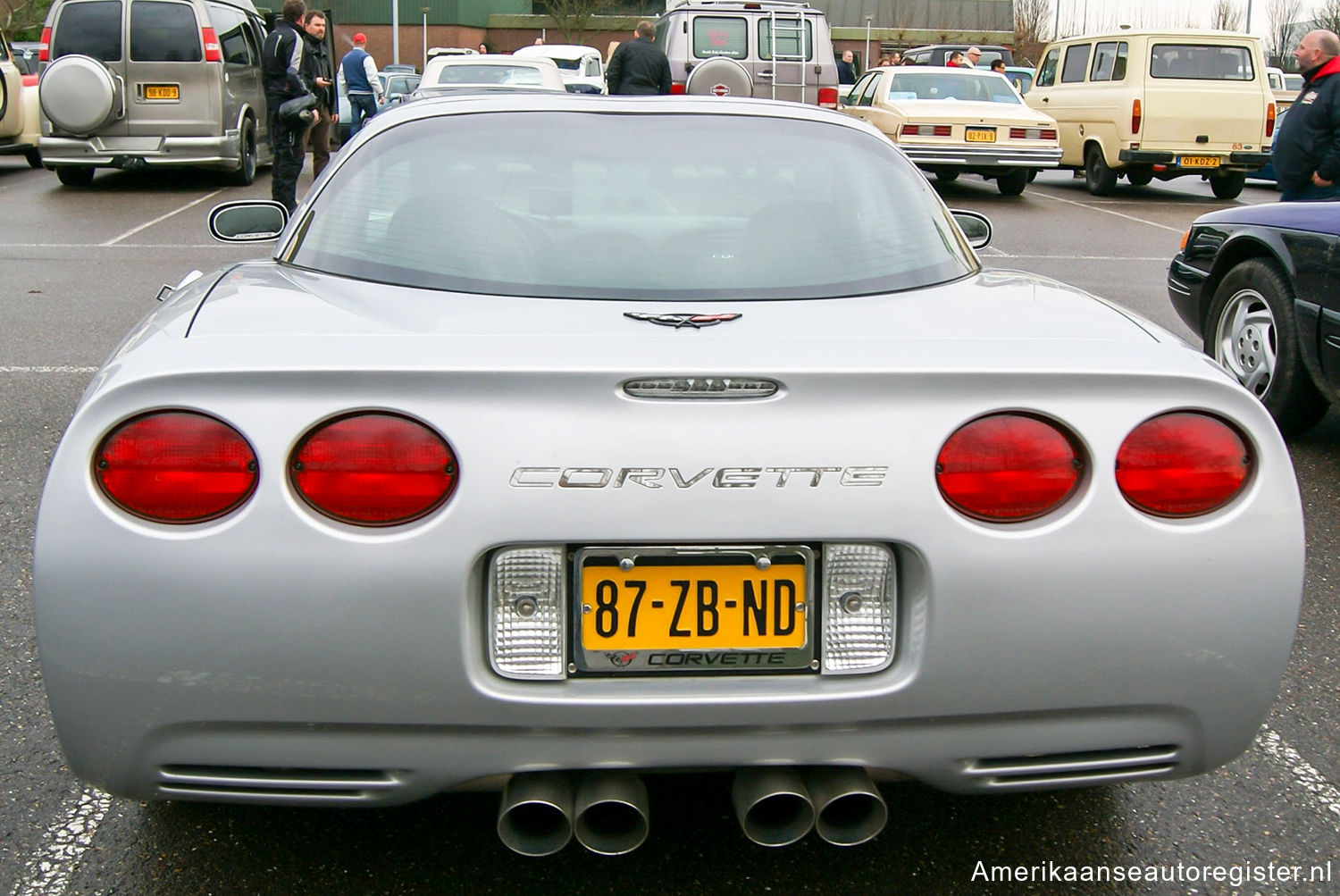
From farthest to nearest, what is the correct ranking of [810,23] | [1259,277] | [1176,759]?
1. [810,23]
2. [1259,277]
3. [1176,759]

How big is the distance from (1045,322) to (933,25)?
57.4 metres

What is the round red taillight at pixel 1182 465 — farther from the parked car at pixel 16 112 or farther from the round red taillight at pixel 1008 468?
the parked car at pixel 16 112

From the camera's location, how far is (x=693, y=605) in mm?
1992

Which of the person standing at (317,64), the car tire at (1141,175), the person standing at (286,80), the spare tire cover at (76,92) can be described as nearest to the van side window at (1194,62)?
the car tire at (1141,175)

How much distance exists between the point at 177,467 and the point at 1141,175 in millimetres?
17749

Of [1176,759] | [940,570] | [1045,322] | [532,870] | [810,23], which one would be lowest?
[532,870]

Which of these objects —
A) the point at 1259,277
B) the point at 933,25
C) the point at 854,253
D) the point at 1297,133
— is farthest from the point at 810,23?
the point at 933,25

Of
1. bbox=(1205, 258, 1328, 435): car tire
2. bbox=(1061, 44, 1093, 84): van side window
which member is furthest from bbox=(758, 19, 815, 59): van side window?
bbox=(1205, 258, 1328, 435): car tire

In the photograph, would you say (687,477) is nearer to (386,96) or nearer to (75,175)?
(75,175)

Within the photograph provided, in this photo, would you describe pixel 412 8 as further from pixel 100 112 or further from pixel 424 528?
pixel 424 528

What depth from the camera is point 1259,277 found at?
532 centimetres

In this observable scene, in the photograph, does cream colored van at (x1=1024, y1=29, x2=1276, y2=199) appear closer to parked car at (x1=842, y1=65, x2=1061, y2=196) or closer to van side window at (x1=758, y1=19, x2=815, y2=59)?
parked car at (x1=842, y1=65, x2=1061, y2=196)

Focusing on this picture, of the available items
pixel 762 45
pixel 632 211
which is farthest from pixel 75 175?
pixel 632 211

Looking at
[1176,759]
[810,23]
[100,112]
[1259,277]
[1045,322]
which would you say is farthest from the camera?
[810,23]
